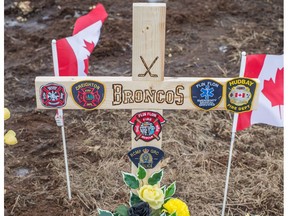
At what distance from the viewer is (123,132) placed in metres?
3.34

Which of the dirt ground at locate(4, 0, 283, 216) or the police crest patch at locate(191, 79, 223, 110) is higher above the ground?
the police crest patch at locate(191, 79, 223, 110)

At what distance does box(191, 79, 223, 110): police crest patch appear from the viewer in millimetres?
2049

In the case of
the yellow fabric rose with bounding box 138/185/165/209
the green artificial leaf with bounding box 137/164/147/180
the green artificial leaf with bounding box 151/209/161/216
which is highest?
the green artificial leaf with bounding box 137/164/147/180

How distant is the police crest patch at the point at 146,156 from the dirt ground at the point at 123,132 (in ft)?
2.21

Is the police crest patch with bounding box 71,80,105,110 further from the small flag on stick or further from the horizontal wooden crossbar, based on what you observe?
the small flag on stick

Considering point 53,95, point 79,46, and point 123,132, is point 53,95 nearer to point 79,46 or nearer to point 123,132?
point 79,46

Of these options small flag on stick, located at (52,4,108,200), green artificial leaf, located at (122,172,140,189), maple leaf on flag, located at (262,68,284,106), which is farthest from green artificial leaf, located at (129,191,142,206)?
maple leaf on flag, located at (262,68,284,106)

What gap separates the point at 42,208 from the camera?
2.71 meters

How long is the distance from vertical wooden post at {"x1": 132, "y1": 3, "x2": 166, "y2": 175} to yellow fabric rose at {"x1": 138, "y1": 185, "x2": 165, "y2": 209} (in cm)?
32

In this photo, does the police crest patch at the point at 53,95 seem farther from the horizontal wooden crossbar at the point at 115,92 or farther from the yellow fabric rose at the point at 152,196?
the yellow fabric rose at the point at 152,196

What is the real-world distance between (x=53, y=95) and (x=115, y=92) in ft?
0.82

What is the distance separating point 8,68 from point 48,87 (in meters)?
2.11

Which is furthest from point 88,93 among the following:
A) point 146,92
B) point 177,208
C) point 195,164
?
point 195,164

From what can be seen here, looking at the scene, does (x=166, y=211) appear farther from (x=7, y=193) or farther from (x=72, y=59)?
(x=7, y=193)
